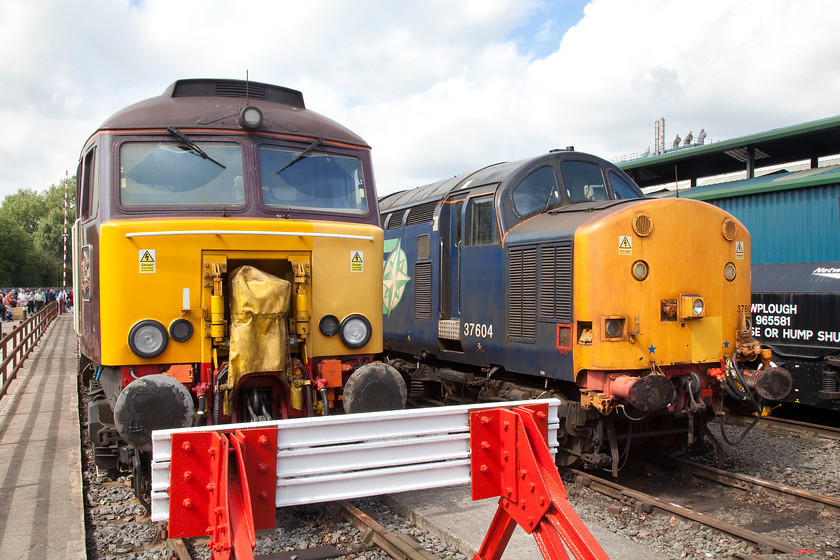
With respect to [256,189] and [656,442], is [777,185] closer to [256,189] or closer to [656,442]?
[656,442]

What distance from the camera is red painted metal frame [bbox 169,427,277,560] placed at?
2.96 m

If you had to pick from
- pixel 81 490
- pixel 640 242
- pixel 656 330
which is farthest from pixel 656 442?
pixel 81 490

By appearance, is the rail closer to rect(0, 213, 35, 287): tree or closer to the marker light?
the marker light

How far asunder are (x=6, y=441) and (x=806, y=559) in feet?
25.8

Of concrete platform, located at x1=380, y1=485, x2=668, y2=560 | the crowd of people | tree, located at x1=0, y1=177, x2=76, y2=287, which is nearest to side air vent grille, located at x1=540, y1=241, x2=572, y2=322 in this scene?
concrete platform, located at x1=380, y1=485, x2=668, y2=560

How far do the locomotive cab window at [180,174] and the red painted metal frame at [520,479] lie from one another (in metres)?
3.20

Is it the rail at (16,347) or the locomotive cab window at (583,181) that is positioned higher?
the locomotive cab window at (583,181)

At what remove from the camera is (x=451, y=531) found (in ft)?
17.0

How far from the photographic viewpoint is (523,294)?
7.45 m

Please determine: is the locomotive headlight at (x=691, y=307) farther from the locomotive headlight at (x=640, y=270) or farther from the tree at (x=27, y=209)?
the tree at (x=27, y=209)

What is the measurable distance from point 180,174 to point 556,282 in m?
3.75

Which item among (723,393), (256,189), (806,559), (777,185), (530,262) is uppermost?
(777,185)

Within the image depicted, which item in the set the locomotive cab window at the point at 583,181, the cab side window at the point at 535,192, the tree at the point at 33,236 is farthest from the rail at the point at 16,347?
the tree at the point at 33,236

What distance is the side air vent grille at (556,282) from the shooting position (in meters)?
6.79
